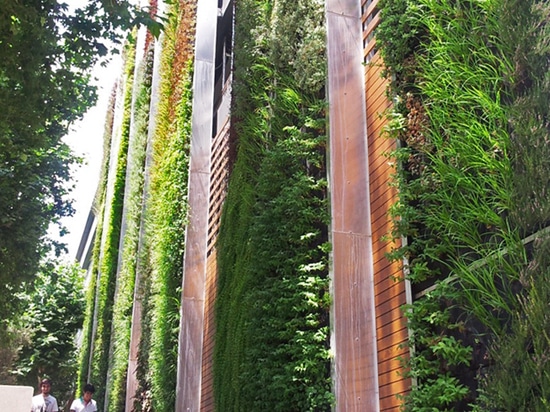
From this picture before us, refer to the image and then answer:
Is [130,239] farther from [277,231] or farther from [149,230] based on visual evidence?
[277,231]

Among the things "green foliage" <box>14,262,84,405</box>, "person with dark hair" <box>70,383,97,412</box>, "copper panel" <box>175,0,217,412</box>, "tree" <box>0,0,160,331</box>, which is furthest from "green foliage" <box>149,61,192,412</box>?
"green foliage" <box>14,262,84,405</box>

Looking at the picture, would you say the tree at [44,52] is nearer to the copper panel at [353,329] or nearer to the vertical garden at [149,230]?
the vertical garden at [149,230]

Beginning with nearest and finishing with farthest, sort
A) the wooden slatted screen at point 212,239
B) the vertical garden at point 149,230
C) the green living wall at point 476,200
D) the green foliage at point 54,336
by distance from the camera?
the green living wall at point 476,200, the wooden slatted screen at point 212,239, the vertical garden at point 149,230, the green foliage at point 54,336

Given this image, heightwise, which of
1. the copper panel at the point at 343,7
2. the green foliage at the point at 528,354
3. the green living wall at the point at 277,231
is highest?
the copper panel at the point at 343,7

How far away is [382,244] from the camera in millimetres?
5270

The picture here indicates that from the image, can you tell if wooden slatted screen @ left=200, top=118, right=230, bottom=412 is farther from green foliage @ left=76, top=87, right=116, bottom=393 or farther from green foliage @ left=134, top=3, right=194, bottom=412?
green foliage @ left=76, top=87, right=116, bottom=393

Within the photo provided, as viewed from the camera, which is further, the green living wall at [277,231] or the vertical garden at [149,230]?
the vertical garden at [149,230]

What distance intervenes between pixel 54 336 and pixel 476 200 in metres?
21.5

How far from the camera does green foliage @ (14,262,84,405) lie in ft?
72.8

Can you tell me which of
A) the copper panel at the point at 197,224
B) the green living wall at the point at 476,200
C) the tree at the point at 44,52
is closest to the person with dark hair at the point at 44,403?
the copper panel at the point at 197,224

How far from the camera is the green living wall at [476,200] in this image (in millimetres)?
3494

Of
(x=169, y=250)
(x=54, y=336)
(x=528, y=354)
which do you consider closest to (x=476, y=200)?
(x=528, y=354)

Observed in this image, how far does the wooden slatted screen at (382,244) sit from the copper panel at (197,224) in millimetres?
4492

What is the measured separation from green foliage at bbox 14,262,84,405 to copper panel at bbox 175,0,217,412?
13.5 m
